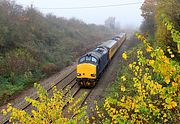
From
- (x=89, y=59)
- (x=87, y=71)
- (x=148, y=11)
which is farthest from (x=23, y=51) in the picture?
(x=148, y=11)

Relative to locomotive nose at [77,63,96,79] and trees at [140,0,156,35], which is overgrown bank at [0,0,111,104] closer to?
locomotive nose at [77,63,96,79]

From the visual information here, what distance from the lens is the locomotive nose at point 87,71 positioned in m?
23.7

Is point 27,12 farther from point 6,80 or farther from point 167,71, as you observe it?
point 167,71

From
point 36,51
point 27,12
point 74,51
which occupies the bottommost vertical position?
point 74,51

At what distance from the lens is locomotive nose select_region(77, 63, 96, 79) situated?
77.7ft

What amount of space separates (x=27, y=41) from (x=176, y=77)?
99.2 feet

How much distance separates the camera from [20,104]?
20.3 m

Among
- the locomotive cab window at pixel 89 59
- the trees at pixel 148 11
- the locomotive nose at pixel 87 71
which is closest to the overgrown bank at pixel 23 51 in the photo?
the locomotive nose at pixel 87 71

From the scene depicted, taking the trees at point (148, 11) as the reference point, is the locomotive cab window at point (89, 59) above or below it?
below

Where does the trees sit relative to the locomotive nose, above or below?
above

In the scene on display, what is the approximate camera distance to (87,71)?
78.3 ft

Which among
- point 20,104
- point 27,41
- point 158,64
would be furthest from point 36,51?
point 158,64

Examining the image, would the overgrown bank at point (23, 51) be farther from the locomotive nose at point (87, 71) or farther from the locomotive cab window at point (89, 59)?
the locomotive cab window at point (89, 59)

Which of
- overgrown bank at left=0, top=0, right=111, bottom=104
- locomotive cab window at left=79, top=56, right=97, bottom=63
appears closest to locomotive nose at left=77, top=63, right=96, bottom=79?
locomotive cab window at left=79, top=56, right=97, bottom=63
